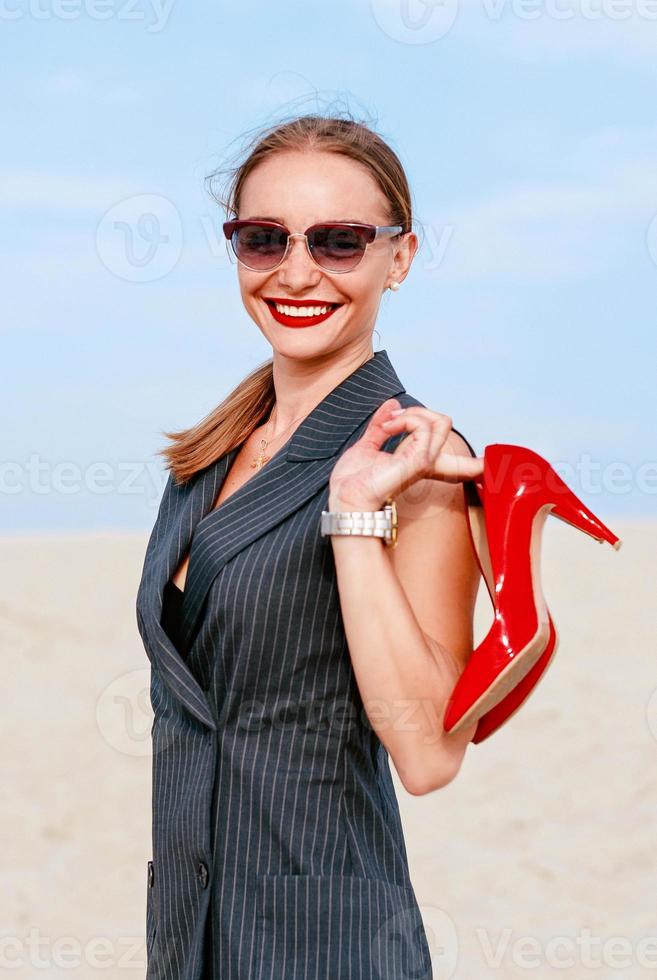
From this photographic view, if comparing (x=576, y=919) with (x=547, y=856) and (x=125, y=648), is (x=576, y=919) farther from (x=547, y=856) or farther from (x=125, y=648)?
(x=125, y=648)

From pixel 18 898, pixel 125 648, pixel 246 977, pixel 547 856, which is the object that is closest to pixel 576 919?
pixel 547 856

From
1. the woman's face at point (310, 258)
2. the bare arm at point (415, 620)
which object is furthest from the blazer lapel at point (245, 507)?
the bare arm at point (415, 620)

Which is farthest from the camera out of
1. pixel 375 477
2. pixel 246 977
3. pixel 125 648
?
pixel 125 648

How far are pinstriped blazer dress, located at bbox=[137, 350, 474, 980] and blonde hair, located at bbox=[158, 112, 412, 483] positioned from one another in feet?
1.25

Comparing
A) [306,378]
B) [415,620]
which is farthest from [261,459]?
[415,620]

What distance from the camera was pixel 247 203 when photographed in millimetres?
2508

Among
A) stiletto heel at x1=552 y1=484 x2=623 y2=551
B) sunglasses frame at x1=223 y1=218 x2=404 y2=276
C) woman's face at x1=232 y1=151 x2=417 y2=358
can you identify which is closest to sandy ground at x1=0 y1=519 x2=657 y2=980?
woman's face at x1=232 y1=151 x2=417 y2=358

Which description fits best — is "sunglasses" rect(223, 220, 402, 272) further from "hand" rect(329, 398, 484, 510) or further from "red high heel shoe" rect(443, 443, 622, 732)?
"red high heel shoe" rect(443, 443, 622, 732)

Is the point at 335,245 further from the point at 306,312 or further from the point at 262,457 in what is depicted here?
the point at 262,457

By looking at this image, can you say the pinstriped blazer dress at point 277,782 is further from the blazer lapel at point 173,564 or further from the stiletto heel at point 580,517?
the stiletto heel at point 580,517

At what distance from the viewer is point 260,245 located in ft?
7.98

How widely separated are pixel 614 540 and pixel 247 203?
946 millimetres

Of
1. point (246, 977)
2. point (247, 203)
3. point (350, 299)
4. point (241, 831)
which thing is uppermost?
point (247, 203)

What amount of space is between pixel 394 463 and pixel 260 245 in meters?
0.58
